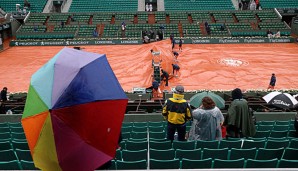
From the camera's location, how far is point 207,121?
22.4 feet

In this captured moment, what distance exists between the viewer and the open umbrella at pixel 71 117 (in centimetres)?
372

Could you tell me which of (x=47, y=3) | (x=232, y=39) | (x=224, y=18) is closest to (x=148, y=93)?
(x=232, y=39)

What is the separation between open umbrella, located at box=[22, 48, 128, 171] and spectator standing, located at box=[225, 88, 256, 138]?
3.69 m

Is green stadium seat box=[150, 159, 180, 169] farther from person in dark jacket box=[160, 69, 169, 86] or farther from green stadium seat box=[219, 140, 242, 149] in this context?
person in dark jacket box=[160, 69, 169, 86]

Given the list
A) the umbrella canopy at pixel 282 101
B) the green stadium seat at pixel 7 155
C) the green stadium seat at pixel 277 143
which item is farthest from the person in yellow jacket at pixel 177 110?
the umbrella canopy at pixel 282 101

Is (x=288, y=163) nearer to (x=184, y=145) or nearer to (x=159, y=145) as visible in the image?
(x=184, y=145)

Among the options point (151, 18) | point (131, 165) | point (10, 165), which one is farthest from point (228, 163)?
point (151, 18)

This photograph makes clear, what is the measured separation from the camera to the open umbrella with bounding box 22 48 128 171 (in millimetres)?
3717

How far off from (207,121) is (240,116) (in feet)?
3.09

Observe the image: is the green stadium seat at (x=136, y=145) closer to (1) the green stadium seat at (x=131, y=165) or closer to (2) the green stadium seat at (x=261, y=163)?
(1) the green stadium seat at (x=131, y=165)

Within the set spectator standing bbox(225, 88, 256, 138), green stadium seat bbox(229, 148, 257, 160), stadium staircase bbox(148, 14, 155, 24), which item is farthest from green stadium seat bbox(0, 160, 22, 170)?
stadium staircase bbox(148, 14, 155, 24)

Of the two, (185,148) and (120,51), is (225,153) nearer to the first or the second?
(185,148)

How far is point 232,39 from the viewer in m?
→ 35.8

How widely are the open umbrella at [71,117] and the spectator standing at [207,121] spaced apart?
2.84m
